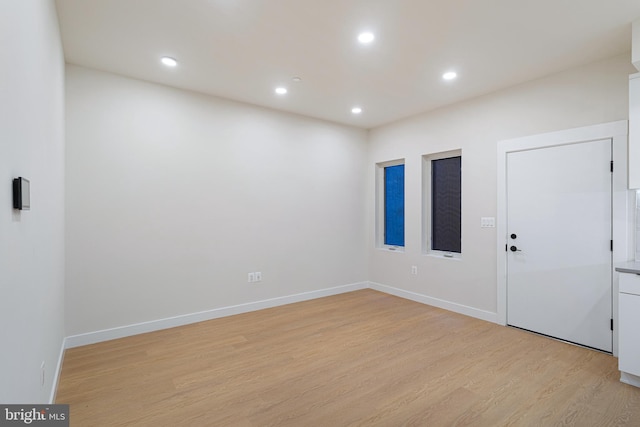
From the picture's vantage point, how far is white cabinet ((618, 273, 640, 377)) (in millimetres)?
2414

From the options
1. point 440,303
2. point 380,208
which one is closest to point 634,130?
point 440,303

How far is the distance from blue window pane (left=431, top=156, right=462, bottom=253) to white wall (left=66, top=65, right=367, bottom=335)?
150 centimetres

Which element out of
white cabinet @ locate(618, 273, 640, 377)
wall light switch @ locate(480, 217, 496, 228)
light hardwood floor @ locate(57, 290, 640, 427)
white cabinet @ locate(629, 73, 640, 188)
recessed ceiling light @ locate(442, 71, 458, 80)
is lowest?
light hardwood floor @ locate(57, 290, 640, 427)

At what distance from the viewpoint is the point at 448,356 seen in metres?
2.98

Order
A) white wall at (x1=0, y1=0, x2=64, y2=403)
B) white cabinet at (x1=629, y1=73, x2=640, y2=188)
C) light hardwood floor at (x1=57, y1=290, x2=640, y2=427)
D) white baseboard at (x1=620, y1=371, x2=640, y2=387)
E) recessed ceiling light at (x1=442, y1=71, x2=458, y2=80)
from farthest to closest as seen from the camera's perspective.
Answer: recessed ceiling light at (x1=442, y1=71, x2=458, y2=80) → white cabinet at (x1=629, y1=73, x2=640, y2=188) → white baseboard at (x1=620, y1=371, x2=640, y2=387) → light hardwood floor at (x1=57, y1=290, x2=640, y2=427) → white wall at (x1=0, y1=0, x2=64, y2=403)

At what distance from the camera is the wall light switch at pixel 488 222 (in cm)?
392

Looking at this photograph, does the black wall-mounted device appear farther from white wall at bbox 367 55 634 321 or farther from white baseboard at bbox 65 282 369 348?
white wall at bbox 367 55 634 321

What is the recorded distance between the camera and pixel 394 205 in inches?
215

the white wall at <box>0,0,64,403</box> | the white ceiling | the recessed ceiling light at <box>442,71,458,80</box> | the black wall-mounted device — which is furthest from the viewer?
the recessed ceiling light at <box>442,71,458,80</box>

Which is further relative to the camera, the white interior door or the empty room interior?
→ the white interior door

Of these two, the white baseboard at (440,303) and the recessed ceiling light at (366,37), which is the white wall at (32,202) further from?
the white baseboard at (440,303)

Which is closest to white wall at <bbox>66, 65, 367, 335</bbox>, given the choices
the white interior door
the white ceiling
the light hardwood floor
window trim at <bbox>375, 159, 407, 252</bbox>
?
the white ceiling

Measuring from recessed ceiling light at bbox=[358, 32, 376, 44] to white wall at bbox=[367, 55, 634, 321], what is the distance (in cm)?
140

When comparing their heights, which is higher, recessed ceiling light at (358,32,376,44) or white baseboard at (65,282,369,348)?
recessed ceiling light at (358,32,376,44)
